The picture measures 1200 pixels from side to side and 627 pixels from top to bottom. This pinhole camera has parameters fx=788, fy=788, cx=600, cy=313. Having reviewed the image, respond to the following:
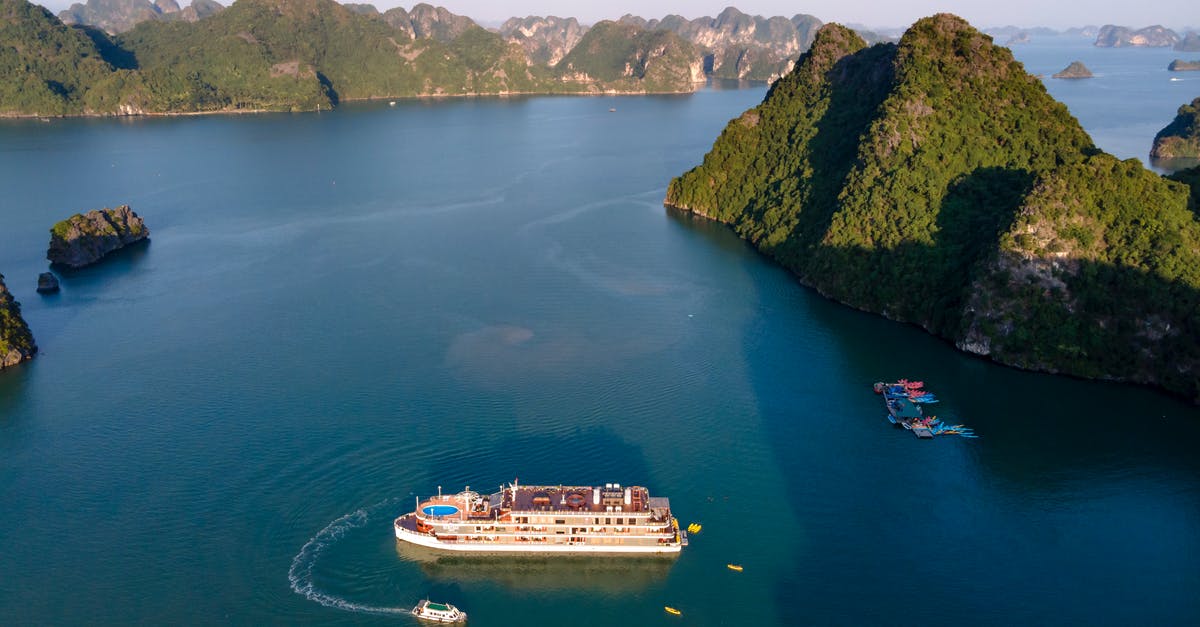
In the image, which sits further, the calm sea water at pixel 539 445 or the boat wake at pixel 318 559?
the calm sea water at pixel 539 445

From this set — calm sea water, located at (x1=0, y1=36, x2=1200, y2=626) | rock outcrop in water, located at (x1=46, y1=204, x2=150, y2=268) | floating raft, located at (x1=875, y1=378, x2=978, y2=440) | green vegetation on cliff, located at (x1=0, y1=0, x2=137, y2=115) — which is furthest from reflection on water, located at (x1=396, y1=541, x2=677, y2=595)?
green vegetation on cliff, located at (x1=0, y1=0, x2=137, y2=115)

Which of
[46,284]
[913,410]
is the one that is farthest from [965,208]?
[46,284]

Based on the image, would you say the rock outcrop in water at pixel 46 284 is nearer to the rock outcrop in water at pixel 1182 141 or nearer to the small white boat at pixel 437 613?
the small white boat at pixel 437 613

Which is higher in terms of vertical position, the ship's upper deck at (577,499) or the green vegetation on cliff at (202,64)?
the green vegetation on cliff at (202,64)

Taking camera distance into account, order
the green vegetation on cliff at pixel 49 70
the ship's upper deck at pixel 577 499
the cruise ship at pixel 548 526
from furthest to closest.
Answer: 1. the green vegetation on cliff at pixel 49 70
2. the ship's upper deck at pixel 577 499
3. the cruise ship at pixel 548 526

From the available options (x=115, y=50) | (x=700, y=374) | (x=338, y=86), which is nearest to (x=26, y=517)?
(x=700, y=374)

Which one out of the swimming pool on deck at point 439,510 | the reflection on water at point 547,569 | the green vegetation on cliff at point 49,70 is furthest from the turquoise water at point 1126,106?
the green vegetation on cliff at point 49,70

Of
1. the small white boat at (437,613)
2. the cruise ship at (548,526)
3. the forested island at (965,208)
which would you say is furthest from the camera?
the forested island at (965,208)
